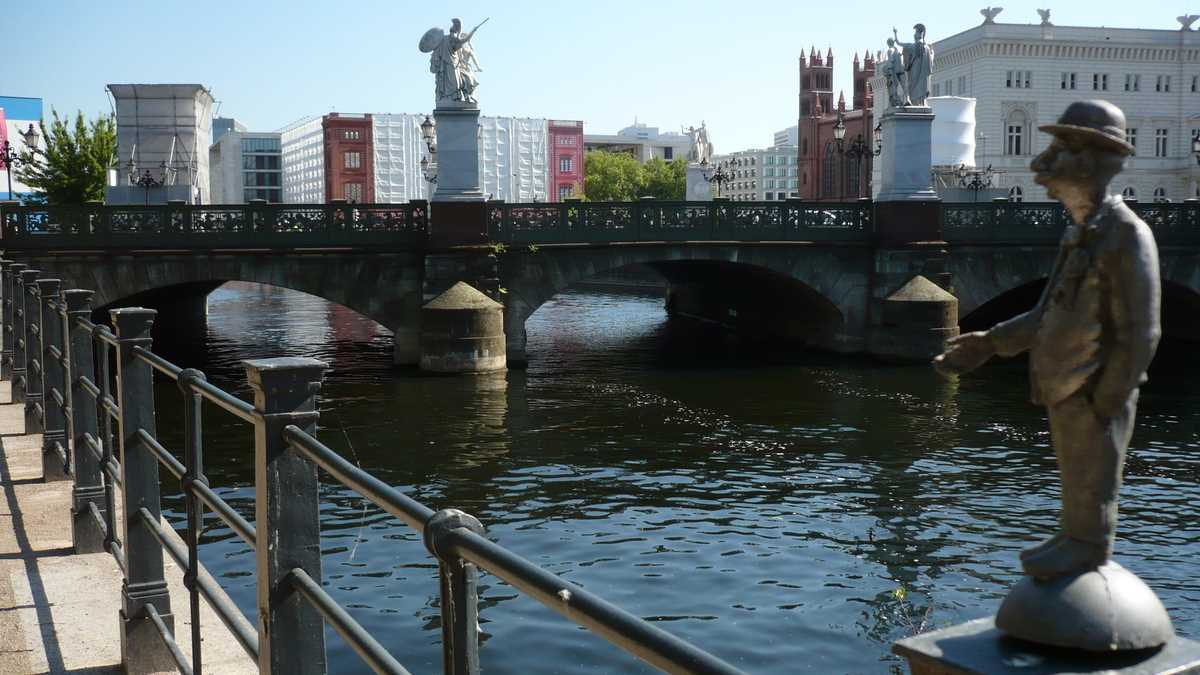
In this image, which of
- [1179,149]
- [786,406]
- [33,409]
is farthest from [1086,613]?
[1179,149]

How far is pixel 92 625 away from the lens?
588 centimetres

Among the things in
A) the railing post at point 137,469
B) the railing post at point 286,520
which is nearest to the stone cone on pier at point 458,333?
the railing post at point 137,469

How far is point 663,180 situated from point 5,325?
125m

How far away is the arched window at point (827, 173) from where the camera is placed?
338ft

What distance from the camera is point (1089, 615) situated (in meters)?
2.40

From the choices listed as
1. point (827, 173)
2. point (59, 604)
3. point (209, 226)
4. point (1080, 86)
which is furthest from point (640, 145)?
point (59, 604)

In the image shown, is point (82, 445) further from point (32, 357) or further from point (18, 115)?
point (18, 115)

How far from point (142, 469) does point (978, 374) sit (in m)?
27.0

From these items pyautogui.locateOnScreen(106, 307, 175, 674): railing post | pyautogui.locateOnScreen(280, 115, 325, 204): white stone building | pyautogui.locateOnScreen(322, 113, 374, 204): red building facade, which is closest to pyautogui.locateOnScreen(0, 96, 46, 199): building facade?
pyautogui.locateOnScreen(322, 113, 374, 204): red building facade

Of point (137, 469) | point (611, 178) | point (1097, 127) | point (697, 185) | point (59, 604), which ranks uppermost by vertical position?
point (611, 178)

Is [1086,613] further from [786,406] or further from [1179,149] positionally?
[1179,149]

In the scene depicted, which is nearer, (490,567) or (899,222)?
(490,567)

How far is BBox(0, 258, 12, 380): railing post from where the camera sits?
49.5ft

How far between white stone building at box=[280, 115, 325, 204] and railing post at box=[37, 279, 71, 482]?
128m
